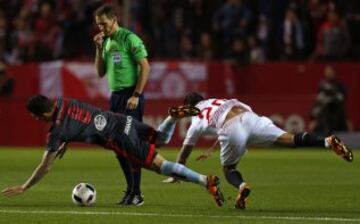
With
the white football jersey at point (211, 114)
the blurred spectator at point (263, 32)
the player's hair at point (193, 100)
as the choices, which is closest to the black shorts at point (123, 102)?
the player's hair at point (193, 100)

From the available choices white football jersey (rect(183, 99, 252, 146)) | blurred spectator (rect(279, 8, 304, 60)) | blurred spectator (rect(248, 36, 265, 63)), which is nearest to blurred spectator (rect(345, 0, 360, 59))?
blurred spectator (rect(279, 8, 304, 60))

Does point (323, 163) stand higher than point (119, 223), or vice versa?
point (119, 223)

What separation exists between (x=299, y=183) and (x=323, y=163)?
4.78 m

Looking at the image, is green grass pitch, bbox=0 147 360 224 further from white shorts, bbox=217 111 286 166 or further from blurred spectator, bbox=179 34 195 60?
blurred spectator, bbox=179 34 195 60

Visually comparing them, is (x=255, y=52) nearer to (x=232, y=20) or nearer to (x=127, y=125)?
(x=232, y=20)

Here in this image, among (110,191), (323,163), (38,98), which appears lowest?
(323,163)

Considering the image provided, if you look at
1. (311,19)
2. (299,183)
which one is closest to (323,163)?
(299,183)

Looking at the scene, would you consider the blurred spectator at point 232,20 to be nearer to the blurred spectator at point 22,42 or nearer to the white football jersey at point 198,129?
the blurred spectator at point 22,42

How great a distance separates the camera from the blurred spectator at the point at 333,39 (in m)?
25.7

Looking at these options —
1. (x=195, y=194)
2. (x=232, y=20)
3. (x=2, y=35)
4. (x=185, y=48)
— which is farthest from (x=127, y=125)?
(x=2, y=35)

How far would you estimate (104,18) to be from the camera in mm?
12539

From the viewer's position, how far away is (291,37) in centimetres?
2625

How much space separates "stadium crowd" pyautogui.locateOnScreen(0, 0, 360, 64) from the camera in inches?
1033

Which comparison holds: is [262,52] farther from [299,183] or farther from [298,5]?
[299,183]
